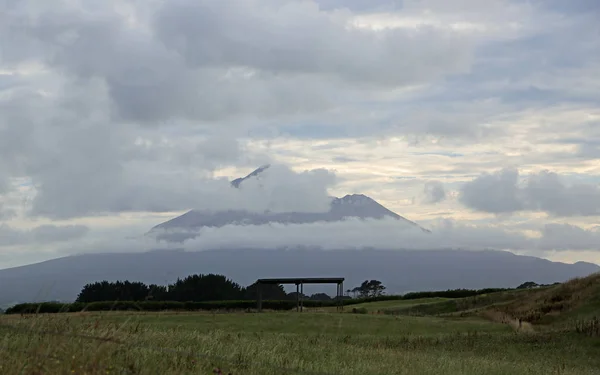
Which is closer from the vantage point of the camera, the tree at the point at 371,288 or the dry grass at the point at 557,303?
the dry grass at the point at 557,303

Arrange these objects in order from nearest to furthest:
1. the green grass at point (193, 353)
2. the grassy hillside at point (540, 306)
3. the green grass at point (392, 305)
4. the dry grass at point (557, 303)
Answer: the green grass at point (193, 353) < the grassy hillside at point (540, 306) < the dry grass at point (557, 303) < the green grass at point (392, 305)

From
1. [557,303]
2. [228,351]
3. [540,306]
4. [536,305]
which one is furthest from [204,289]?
[228,351]

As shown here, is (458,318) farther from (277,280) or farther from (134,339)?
(134,339)

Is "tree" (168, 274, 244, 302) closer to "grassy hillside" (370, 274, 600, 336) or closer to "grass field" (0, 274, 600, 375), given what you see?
"grassy hillside" (370, 274, 600, 336)

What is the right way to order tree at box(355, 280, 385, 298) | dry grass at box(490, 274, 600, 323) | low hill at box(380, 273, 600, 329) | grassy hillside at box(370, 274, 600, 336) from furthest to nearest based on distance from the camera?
tree at box(355, 280, 385, 298) < dry grass at box(490, 274, 600, 323) < low hill at box(380, 273, 600, 329) < grassy hillside at box(370, 274, 600, 336)

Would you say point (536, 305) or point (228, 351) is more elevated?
point (536, 305)

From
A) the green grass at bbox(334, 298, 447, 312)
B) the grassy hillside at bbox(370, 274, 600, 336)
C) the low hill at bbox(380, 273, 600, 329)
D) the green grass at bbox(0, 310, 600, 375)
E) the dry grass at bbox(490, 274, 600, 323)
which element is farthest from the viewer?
the green grass at bbox(334, 298, 447, 312)

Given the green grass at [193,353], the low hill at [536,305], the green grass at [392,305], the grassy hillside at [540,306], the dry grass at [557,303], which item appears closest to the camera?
the green grass at [193,353]

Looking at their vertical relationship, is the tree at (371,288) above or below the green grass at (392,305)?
above

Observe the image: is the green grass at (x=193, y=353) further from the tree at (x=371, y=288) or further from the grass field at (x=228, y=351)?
the tree at (x=371, y=288)

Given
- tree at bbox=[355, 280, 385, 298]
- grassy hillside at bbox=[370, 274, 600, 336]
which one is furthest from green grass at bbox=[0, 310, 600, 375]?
tree at bbox=[355, 280, 385, 298]

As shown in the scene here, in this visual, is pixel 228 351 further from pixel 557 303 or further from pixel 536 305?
pixel 536 305

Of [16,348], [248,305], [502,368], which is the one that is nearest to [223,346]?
[16,348]

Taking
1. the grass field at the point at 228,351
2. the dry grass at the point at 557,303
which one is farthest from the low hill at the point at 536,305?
the grass field at the point at 228,351
